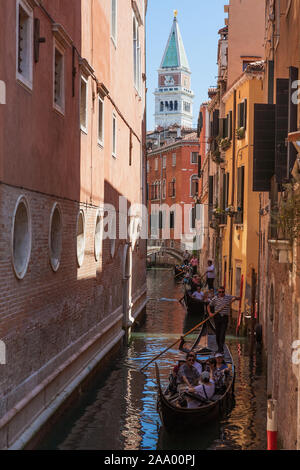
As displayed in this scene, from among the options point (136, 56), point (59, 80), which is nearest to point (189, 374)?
→ point (59, 80)

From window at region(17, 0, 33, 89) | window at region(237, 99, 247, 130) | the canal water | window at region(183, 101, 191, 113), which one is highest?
window at region(183, 101, 191, 113)

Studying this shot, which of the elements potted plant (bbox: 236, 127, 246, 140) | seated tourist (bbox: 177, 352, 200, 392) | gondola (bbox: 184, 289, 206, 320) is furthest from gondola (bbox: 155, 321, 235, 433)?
gondola (bbox: 184, 289, 206, 320)

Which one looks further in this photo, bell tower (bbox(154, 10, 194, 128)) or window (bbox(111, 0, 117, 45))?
bell tower (bbox(154, 10, 194, 128))

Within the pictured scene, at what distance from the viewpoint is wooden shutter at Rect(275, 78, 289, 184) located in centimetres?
826

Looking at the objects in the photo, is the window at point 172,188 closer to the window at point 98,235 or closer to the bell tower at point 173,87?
the window at point 98,235

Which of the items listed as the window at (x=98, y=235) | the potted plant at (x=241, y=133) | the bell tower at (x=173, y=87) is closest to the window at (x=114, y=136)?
the window at (x=98, y=235)

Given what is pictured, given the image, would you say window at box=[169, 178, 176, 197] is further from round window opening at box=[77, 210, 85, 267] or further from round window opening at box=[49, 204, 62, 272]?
round window opening at box=[49, 204, 62, 272]

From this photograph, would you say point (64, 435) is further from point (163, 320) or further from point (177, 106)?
point (177, 106)

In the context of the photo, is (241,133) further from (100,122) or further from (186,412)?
(186,412)

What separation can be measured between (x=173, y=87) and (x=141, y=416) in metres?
118

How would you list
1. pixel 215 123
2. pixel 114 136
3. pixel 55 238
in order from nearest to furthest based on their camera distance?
pixel 55 238
pixel 114 136
pixel 215 123

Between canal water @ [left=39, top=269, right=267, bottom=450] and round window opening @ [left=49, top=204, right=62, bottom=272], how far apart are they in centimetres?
204

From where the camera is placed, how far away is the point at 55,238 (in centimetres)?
970

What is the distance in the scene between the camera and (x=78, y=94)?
10938 millimetres
